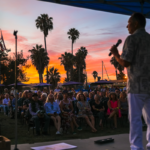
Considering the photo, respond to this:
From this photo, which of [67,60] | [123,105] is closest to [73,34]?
[67,60]

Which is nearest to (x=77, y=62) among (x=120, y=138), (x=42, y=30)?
(x=42, y=30)

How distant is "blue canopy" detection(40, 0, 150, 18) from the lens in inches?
222

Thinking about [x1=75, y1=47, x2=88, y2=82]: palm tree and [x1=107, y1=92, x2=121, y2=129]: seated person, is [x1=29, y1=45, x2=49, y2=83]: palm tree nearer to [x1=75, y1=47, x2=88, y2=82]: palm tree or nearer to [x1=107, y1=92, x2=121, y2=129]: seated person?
[x1=75, y1=47, x2=88, y2=82]: palm tree

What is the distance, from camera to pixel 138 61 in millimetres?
2625

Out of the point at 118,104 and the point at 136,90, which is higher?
the point at 136,90

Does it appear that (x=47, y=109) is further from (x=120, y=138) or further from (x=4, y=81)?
(x=4, y=81)

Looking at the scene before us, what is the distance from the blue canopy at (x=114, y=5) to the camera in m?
5.64

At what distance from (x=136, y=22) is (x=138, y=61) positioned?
1.63 ft

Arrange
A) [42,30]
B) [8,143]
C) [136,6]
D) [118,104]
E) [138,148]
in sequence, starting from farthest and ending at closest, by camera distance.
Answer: [42,30] → [118,104] → [136,6] → [8,143] → [138,148]

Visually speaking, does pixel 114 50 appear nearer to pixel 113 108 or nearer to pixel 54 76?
pixel 113 108

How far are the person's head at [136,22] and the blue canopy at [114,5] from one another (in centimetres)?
305

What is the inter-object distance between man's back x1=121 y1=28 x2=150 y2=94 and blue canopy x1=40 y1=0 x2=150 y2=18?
3277mm

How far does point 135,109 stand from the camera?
101 inches

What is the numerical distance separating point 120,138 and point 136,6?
13.0 ft
